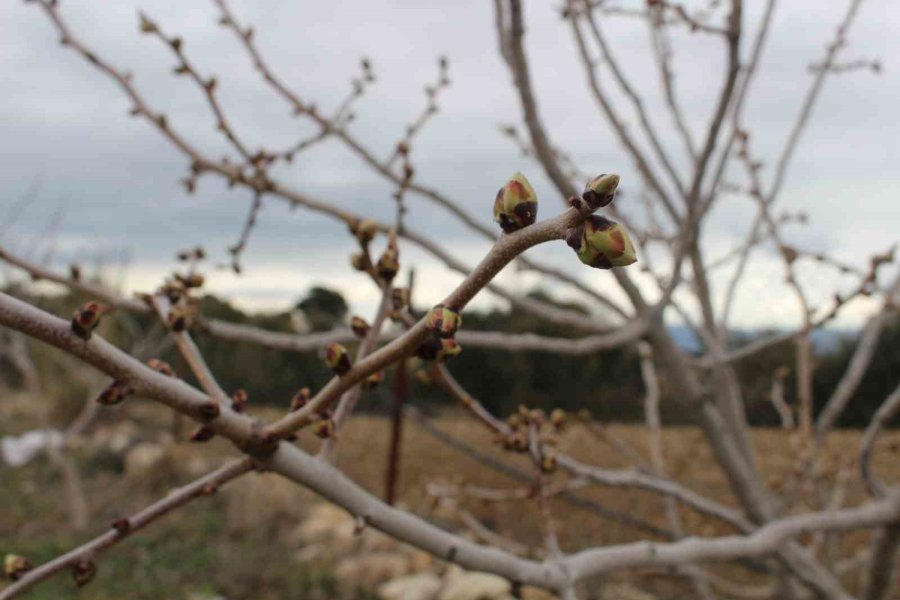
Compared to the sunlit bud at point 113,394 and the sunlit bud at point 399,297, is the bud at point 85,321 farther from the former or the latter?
the sunlit bud at point 399,297

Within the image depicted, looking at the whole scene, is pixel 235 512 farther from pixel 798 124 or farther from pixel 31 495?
pixel 798 124

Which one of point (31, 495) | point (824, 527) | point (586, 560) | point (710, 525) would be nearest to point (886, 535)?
point (824, 527)

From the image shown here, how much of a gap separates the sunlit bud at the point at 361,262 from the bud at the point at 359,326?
47 millimetres

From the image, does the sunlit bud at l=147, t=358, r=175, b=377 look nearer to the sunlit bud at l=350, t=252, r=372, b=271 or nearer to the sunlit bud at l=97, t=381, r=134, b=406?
the sunlit bud at l=97, t=381, r=134, b=406

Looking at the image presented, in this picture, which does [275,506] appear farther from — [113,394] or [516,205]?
[516,205]

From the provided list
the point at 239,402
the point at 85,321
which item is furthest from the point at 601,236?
the point at 239,402

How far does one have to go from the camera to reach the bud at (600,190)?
15.6 inches

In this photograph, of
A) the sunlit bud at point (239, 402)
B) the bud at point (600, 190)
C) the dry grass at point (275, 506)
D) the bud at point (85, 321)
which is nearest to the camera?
the bud at point (600, 190)

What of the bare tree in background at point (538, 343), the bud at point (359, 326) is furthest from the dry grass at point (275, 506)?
the bud at point (359, 326)

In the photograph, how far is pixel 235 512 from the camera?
6.56 metres

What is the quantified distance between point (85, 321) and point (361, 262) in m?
0.24

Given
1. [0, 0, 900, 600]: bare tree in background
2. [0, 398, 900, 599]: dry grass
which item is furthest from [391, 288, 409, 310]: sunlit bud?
[0, 398, 900, 599]: dry grass

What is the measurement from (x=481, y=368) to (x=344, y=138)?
8389mm

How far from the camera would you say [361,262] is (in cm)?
72
